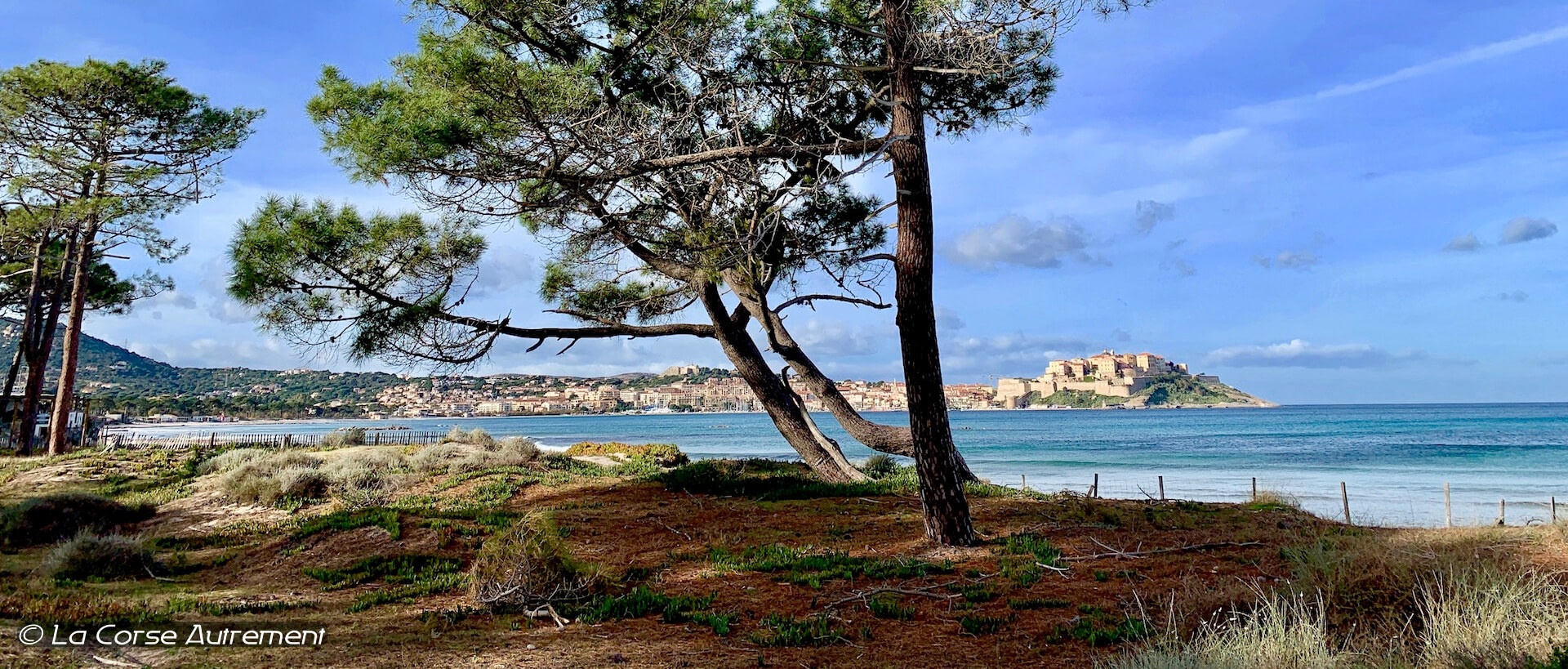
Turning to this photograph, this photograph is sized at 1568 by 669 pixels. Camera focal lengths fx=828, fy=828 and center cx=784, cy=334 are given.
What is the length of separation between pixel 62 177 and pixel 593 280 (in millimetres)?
14412

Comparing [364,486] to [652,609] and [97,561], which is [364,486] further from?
[652,609]

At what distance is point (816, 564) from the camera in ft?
19.8

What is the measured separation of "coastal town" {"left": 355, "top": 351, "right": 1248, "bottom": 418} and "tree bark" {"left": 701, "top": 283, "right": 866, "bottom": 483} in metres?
89.7

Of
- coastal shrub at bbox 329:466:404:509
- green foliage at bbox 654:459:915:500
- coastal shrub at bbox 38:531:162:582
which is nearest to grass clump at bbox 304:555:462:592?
coastal shrub at bbox 38:531:162:582

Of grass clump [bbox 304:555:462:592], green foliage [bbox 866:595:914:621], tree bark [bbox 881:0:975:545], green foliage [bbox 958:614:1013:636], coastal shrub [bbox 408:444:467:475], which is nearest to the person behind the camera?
green foliage [bbox 958:614:1013:636]

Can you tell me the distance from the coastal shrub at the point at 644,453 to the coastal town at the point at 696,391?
82186mm

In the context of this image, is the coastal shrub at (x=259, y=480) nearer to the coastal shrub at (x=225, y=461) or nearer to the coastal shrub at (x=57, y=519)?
the coastal shrub at (x=225, y=461)

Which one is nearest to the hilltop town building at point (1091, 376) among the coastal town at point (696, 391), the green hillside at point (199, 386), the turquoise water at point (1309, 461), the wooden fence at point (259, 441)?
the coastal town at point (696, 391)

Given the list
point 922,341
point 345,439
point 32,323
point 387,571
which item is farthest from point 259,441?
point 922,341

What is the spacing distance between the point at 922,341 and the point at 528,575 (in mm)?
3396

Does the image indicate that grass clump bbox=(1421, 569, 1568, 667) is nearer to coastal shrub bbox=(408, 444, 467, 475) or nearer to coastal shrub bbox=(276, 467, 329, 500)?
coastal shrub bbox=(276, 467, 329, 500)

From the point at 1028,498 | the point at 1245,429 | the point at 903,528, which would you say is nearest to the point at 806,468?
the point at 1028,498

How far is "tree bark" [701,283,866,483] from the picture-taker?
9727 mm

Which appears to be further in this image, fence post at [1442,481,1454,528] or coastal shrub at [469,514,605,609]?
fence post at [1442,481,1454,528]
